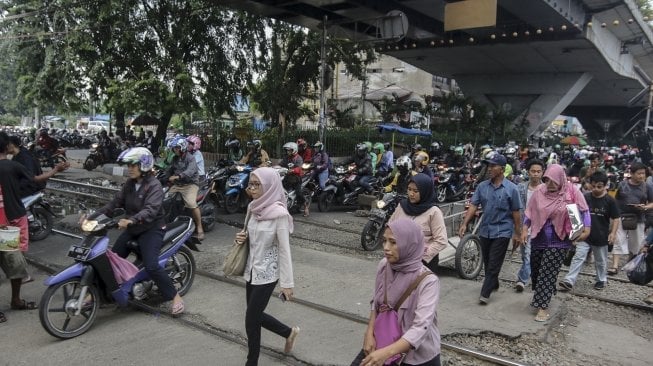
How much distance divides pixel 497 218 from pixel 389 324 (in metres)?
3.25

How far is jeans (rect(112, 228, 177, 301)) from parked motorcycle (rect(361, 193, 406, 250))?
3855 mm

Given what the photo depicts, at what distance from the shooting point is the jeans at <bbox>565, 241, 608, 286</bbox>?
6.25 m

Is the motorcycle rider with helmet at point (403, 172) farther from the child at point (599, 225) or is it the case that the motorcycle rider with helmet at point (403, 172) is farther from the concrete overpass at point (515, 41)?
the concrete overpass at point (515, 41)

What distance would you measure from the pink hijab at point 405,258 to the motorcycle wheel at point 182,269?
3.48 m

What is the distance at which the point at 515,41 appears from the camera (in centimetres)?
2238

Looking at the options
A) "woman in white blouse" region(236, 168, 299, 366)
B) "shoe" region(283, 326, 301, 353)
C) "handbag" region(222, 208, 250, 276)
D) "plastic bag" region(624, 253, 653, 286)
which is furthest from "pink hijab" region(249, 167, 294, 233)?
"plastic bag" region(624, 253, 653, 286)

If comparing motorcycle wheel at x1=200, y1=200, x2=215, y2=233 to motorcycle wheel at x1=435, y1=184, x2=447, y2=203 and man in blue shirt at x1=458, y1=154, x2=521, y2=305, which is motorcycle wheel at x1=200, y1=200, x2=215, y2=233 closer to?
man in blue shirt at x1=458, y1=154, x2=521, y2=305

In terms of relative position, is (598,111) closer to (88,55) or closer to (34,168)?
(88,55)

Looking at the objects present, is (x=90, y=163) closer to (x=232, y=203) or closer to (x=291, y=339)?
(x=232, y=203)

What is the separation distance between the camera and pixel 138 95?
1546 cm

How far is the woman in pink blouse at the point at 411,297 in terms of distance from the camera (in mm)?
2467

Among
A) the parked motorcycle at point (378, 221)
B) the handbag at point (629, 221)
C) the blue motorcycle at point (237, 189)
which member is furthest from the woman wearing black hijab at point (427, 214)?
the blue motorcycle at point (237, 189)

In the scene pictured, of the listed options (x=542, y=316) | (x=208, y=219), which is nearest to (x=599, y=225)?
(x=542, y=316)

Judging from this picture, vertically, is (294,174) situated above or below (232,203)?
above
